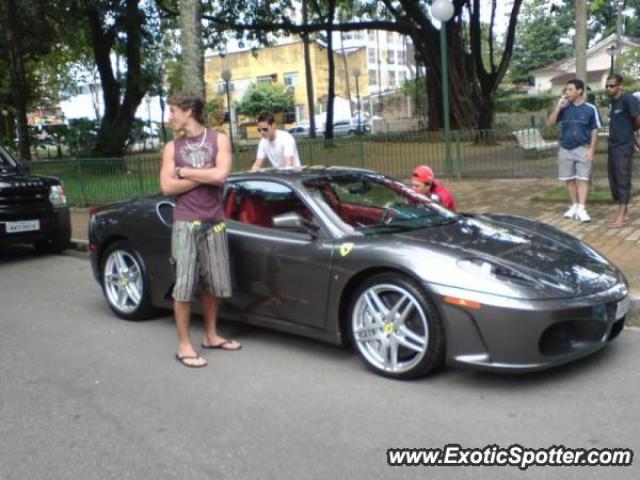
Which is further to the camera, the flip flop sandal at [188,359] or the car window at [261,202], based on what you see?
Answer: the car window at [261,202]

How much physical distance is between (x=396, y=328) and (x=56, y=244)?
22.7ft

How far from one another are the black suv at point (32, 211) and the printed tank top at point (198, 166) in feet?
17.1

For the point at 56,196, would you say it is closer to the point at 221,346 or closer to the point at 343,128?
the point at 221,346

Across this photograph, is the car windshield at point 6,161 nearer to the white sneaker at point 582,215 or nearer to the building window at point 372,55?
the white sneaker at point 582,215

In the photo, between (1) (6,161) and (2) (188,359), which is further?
(1) (6,161)

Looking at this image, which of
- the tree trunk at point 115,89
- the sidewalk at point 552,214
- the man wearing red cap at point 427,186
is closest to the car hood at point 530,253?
the man wearing red cap at point 427,186

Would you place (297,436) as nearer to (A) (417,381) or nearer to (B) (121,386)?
(A) (417,381)

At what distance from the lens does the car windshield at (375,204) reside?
4949mm

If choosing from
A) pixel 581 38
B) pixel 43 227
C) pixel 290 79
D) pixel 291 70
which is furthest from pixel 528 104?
pixel 43 227

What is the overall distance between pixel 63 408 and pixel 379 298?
2.01 m

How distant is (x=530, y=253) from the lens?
14.6 feet

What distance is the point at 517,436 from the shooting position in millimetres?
3520

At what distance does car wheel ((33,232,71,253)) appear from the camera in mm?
9695

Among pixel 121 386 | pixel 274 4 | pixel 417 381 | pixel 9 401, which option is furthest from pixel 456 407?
pixel 274 4
